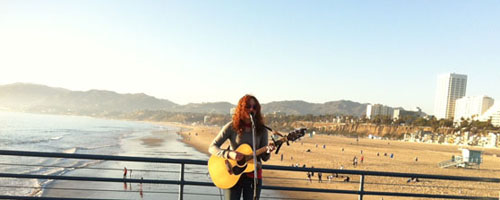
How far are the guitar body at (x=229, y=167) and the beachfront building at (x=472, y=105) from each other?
190m

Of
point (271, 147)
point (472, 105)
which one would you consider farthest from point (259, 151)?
point (472, 105)

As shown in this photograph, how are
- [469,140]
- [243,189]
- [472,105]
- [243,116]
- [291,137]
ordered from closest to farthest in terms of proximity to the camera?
[291,137], [243,116], [243,189], [469,140], [472,105]

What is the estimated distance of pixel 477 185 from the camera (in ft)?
72.9

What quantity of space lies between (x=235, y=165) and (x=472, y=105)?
20619 centimetres

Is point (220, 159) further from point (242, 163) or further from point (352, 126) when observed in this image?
point (352, 126)

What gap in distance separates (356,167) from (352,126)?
92.8 metres

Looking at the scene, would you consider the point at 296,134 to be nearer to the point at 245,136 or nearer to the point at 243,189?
the point at 245,136

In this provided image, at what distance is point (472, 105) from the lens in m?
176

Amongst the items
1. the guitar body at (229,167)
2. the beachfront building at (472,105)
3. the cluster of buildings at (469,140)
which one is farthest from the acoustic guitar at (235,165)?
the beachfront building at (472,105)

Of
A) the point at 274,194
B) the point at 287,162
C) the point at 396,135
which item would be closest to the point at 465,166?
the point at 287,162

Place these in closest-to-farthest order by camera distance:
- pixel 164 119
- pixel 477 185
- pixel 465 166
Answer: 1. pixel 477 185
2. pixel 465 166
3. pixel 164 119

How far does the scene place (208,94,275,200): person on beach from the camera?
2.89m

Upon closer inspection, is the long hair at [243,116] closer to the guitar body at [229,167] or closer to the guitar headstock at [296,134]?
the guitar body at [229,167]

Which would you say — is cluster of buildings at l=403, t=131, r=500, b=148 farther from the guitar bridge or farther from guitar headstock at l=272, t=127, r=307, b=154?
the guitar bridge
